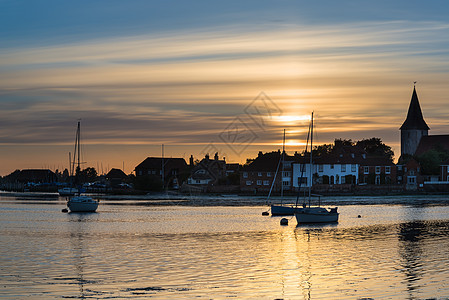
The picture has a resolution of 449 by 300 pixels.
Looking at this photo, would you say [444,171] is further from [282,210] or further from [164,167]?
[282,210]

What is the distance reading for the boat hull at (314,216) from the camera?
6875 cm

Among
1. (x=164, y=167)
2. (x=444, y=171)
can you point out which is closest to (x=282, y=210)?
(x=444, y=171)

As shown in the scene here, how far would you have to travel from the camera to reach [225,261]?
39125 millimetres

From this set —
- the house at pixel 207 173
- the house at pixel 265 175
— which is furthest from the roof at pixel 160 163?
the house at pixel 265 175

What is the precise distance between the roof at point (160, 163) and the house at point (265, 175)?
44.3 m

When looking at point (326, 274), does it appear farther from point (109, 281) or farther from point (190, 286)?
point (109, 281)

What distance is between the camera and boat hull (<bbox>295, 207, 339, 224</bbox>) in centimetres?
6875

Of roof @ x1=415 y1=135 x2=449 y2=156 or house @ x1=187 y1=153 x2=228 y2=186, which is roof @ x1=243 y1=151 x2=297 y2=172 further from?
roof @ x1=415 y1=135 x2=449 y2=156

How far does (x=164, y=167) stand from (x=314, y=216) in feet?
403

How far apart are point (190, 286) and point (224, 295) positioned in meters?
2.57

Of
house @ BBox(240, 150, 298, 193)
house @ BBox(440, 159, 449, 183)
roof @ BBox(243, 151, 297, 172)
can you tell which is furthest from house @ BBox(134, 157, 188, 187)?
house @ BBox(440, 159, 449, 183)

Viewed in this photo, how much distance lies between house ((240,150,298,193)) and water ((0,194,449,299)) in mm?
74734

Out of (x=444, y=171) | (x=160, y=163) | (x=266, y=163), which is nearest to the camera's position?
(x=444, y=171)

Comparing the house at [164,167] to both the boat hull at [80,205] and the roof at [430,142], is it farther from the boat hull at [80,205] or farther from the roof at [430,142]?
the boat hull at [80,205]
